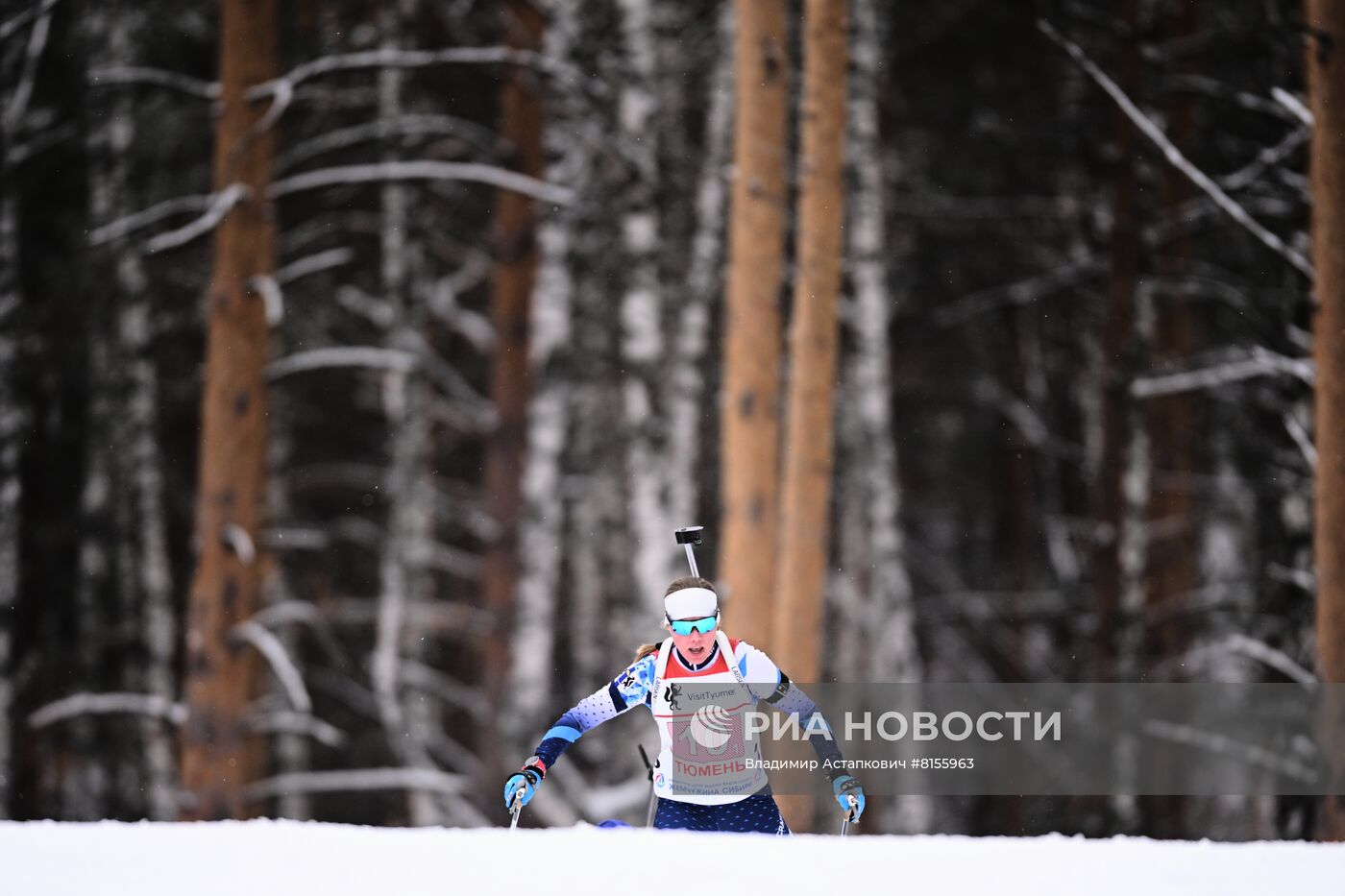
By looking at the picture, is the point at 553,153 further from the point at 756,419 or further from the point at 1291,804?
the point at 1291,804

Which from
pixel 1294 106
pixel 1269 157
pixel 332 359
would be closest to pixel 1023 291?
pixel 1269 157

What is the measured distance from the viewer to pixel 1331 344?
595 cm

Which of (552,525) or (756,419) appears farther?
(552,525)

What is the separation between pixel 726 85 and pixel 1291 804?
23.0 feet

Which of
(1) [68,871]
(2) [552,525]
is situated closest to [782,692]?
(1) [68,871]

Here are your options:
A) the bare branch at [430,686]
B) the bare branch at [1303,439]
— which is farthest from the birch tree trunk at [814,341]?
the bare branch at [430,686]

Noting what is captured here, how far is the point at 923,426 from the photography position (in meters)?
15.3

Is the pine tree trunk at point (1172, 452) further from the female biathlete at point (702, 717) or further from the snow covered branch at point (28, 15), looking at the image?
the snow covered branch at point (28, 15)

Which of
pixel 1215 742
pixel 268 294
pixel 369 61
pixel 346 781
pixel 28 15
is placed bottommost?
pixel 346 781

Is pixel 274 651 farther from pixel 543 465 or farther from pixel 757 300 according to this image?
pixel 757 300

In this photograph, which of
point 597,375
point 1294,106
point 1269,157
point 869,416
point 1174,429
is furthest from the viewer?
point 597,375

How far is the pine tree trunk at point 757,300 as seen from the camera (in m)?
6.26

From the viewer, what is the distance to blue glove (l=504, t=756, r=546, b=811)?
354 centimetres

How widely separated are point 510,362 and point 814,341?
9.68 ft
